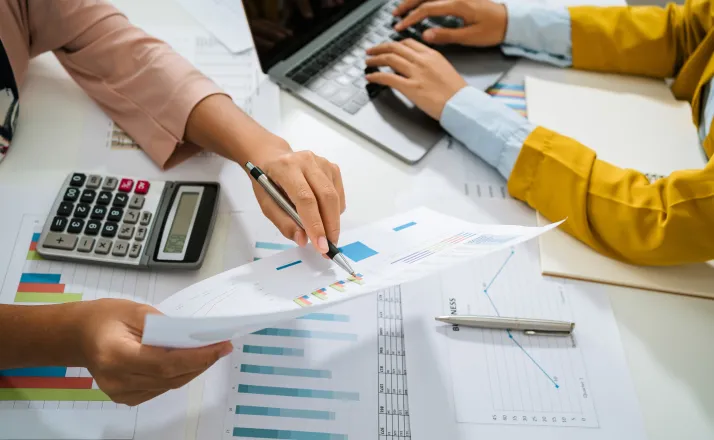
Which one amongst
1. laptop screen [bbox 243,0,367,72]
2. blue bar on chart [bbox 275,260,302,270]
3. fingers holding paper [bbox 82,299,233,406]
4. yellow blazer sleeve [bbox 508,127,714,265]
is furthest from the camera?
laptop screen [bbox 243,0,367,72]

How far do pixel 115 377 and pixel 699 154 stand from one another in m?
0.80

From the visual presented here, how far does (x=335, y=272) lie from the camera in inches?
21.4

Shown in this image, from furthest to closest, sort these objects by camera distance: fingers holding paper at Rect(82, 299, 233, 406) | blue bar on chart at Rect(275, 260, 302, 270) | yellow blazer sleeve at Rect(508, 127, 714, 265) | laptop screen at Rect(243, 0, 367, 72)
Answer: laptop screen at Rect(243, 0, 367, 72), yellow blazer sleeve at Rect(508, 127, 714, 265), blue bar on chart at Rect(275, 260, 302, 270), fingers holding paper at Rect(82, 299, 233, 406)

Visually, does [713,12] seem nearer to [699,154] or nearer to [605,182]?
[699,154]

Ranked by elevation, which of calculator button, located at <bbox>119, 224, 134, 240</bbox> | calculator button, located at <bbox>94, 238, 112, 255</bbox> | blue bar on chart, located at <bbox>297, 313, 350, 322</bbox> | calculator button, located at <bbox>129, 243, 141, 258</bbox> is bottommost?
blue bar on chart, located at <bbox>297, 313, 350, 322</bbox>

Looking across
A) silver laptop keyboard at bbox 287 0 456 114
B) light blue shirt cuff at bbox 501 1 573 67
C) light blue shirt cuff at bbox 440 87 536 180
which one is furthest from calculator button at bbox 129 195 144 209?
light blue shirt cuff at bbox 501 1 573 67

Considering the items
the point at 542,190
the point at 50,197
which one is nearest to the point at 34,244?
the point at 50,197

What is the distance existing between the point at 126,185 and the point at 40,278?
14 centimetres

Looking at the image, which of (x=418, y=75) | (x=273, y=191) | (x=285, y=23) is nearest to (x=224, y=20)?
(x=285, y=23)

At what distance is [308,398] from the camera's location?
553 mm

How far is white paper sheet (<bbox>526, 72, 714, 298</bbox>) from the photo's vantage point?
67 cm

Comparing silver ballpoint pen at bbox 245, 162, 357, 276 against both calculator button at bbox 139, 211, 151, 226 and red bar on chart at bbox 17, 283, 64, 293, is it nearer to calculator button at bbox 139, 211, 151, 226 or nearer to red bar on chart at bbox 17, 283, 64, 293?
calculator button at bbox 139, 211, 151, 226

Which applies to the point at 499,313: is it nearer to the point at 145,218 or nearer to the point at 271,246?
the point at 271,246

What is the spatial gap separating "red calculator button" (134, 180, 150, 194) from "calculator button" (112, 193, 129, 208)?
14mm
